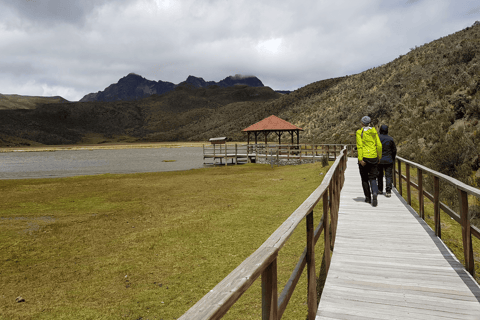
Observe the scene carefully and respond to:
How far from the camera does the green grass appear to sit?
4.78m

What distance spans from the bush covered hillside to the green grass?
6.58 meters

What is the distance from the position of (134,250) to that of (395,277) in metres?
5.44

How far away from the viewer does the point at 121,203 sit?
12391 mm

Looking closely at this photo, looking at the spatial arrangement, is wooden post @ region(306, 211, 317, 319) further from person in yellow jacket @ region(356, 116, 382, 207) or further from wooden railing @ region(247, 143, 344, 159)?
wooden railing @ region(247, 143, 344, 159)

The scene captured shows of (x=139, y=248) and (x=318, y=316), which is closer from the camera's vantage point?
(x=318, y=316)

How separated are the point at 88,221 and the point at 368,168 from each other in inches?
326

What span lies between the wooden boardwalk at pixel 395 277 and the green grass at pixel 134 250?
993mm

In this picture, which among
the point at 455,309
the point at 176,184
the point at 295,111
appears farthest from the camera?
the point at 295,111

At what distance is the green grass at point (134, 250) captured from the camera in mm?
4777

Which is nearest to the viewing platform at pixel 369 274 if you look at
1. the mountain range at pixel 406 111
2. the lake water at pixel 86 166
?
the mountain range at pixel 406 111

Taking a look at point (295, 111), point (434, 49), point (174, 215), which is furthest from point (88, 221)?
point (295, 111)

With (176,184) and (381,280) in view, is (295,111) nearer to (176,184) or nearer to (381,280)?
(176,184)

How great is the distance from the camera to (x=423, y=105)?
24.4 m

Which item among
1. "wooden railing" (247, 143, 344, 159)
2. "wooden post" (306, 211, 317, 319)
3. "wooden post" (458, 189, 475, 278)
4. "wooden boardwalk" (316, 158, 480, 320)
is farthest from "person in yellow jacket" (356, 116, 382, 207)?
"wooden railing" (247, 143, 344, 159)
